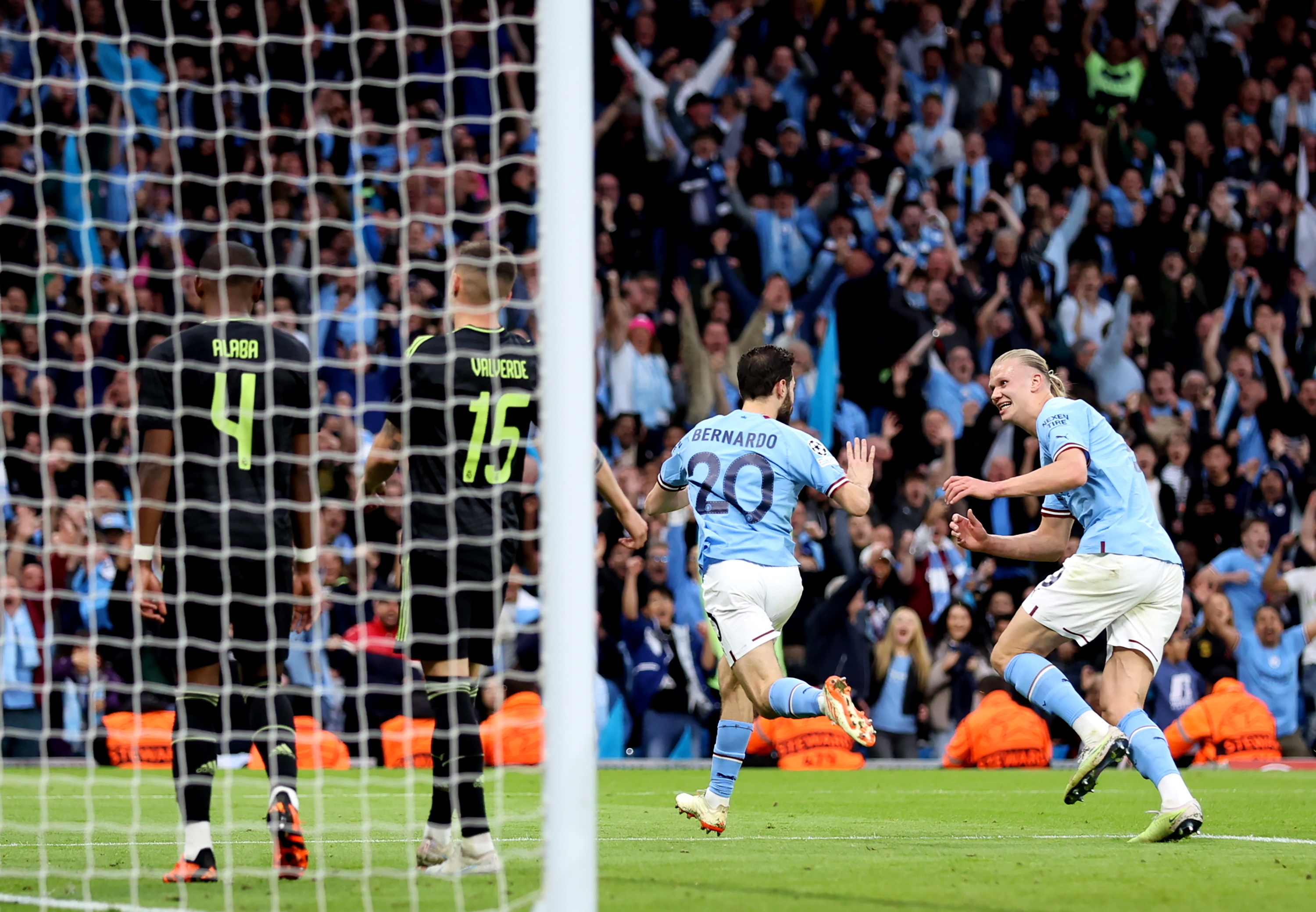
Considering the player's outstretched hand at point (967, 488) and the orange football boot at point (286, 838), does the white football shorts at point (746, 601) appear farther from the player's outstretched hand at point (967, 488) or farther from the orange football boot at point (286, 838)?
the orange football boot at point (286, 838)

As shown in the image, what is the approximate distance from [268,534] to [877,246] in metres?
10.8

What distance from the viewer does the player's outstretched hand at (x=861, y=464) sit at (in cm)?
686

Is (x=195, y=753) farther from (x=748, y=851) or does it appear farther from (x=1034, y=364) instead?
(x=1034, y=364)

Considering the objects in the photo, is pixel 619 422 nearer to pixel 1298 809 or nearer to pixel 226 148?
pixel 226 148

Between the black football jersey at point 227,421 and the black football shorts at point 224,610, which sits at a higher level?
the black football jersey at point 227,421

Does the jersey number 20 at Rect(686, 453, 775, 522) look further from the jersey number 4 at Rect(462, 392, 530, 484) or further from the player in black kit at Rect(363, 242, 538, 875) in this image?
the jersey number 4 at Rect(462, 392, 530, 484)

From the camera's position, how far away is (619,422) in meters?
13.9

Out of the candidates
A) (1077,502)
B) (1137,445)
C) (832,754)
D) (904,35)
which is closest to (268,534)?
(1077,502)

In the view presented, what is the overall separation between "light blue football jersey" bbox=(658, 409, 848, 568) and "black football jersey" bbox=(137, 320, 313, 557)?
1.96m

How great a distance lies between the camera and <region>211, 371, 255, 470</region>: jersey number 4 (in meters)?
5.75

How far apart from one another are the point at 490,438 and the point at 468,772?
1.23 metres

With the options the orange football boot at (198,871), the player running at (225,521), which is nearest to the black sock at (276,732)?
the player running at (225,521)

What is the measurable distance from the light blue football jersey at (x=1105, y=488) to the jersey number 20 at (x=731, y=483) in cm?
130

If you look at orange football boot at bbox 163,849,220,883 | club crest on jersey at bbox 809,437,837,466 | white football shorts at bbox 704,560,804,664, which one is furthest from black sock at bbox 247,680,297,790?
club crest on jersey at bbox 809,437,837,466
